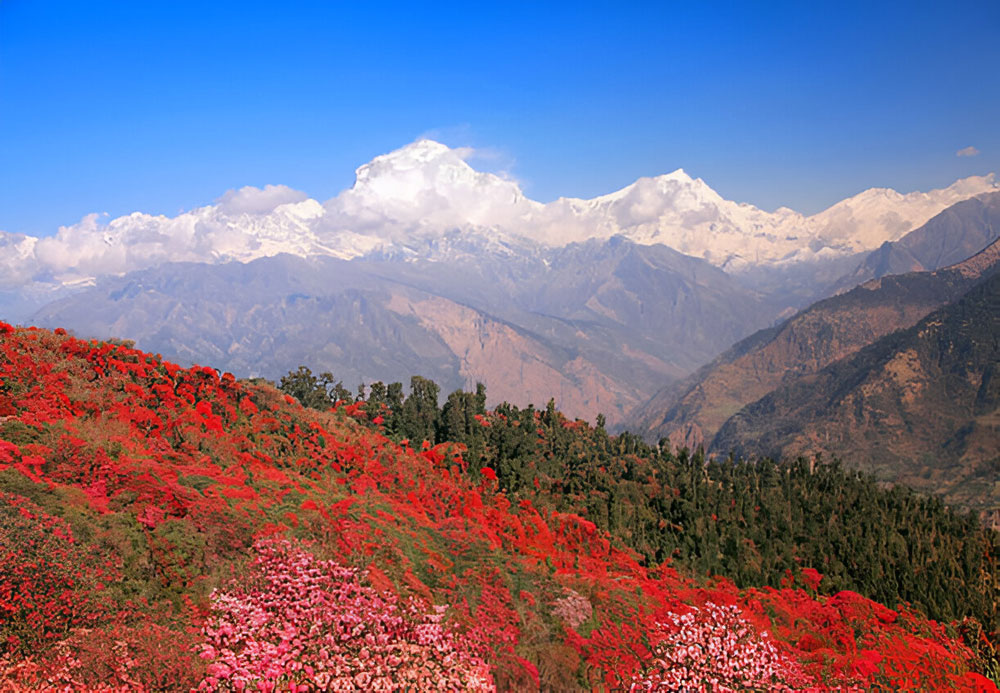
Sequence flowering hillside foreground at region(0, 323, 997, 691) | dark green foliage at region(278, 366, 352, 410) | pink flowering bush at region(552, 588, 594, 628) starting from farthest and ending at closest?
dark green foliage at region(278, 366, 352, 410)
pink flowering bush at region(552, 588, 594, 628)
flowering hillside foreground at region(0, 323, 997, 691)

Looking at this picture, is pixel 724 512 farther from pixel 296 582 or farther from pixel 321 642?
pixel 321 642

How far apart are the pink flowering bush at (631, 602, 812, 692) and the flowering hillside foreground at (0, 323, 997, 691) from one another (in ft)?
0.25

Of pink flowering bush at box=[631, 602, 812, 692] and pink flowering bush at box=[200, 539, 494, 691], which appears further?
pink flowering bush at box=[631, 602, 812, 692]

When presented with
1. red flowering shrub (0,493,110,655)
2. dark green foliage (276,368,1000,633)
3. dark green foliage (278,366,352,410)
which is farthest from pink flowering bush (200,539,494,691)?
dark green foliage (278,366,352,410)

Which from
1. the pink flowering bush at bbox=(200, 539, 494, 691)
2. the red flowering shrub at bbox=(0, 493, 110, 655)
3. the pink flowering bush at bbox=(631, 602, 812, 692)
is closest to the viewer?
the pink flowering bush at bbox=(200, 539, 494, 691)

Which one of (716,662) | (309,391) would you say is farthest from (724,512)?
(309,391)

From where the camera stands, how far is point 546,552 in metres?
34.8

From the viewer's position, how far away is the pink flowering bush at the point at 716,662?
17.8m

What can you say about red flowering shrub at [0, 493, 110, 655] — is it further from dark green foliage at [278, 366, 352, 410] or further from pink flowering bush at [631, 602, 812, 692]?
dark green foliage at [278, 366, 352, 410]

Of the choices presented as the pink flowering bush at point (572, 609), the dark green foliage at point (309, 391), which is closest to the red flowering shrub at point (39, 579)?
the pink flowering bush at point (572, 609)

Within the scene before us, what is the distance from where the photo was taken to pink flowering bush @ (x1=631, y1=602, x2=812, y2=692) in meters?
17.8

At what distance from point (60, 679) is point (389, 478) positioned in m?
25.3

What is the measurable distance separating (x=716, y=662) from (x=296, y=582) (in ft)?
40.1

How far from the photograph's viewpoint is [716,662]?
18188 millimetres
